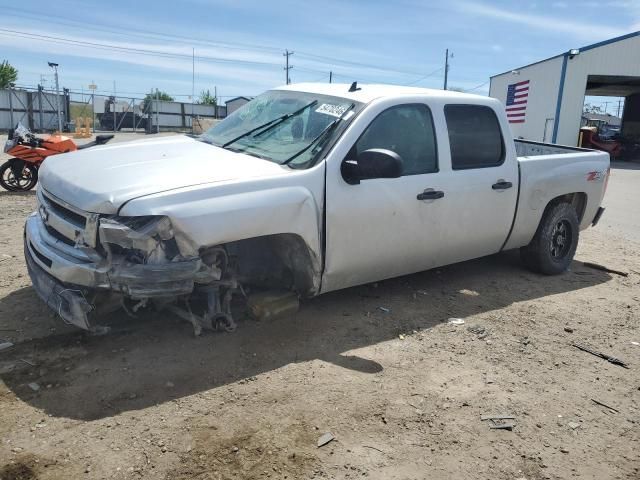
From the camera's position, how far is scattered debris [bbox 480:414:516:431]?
128 inches

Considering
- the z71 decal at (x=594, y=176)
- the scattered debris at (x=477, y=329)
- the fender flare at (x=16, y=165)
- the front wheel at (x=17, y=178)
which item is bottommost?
the scattered debris at (x=477, y=329)

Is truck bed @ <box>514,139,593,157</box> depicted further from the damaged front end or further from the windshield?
the damaged front end

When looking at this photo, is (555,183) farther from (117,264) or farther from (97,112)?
(97,112)

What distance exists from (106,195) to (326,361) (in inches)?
71.5

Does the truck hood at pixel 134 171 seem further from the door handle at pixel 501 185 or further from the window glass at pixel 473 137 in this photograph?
the door handle at pixel 501 185

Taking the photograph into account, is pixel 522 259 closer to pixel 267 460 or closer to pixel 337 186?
pixel 337 186

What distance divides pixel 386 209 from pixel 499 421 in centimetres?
177

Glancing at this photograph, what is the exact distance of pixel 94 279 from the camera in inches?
132

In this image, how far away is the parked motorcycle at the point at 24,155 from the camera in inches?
393

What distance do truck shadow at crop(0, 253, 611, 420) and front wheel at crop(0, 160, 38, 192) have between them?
6312 mm

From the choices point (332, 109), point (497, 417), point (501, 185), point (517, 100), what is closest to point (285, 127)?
point (332, 109)

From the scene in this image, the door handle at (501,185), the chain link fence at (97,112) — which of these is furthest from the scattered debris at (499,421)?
the chain link fence at (97,112)

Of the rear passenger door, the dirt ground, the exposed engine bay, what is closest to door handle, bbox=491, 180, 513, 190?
the rear passenger door

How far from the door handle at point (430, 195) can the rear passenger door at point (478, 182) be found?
0.41 feet
